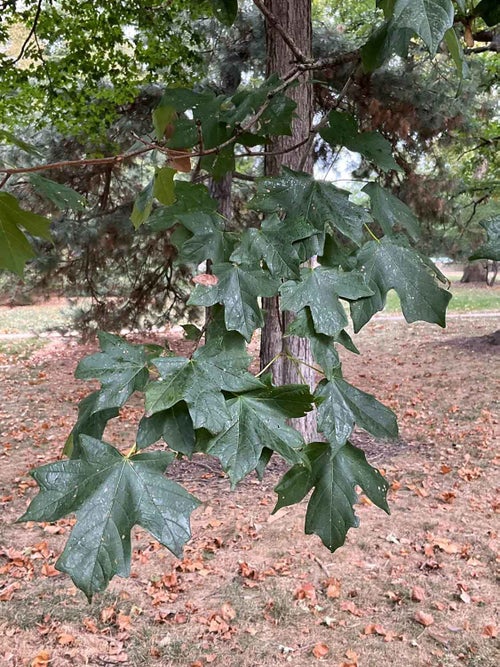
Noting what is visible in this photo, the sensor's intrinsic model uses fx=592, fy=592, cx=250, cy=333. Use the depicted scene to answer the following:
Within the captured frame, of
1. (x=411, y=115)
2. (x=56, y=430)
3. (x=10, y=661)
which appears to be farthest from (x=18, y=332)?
(x=10, y=661)

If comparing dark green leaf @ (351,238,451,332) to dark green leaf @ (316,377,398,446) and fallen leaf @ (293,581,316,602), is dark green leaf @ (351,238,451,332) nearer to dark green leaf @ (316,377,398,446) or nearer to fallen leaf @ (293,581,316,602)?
dark green leaf @ (316,377,398,446)

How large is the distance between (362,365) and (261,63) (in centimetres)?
538

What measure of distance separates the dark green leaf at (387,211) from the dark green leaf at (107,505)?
0.67 meters

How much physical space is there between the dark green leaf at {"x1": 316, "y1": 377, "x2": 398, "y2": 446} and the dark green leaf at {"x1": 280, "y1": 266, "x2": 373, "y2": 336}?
138mm

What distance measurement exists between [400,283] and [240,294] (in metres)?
0.32

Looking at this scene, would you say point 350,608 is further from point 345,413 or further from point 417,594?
point 345,413

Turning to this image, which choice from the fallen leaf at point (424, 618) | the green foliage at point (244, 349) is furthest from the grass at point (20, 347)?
the green foliage at point (244, 349)

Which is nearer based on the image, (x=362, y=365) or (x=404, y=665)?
(x=404, y=665)

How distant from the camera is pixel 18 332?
15.0 metres

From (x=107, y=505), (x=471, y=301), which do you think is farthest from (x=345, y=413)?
(x=471, y=301)

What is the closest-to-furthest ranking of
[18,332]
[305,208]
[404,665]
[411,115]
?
[305,208], [404,665], [411,115], [18,332]

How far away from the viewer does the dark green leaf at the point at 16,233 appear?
1.32 metres

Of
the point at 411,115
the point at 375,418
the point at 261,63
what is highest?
the point at 261,63

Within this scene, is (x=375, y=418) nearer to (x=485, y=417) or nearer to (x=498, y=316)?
(x=485, y=417)
